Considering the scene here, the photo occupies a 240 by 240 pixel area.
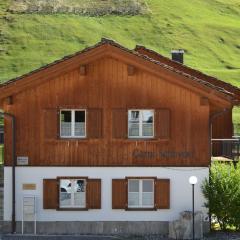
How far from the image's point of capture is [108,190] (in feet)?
85.0

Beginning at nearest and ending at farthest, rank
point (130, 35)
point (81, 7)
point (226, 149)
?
1. point (226, 149)
2. point (130, 35)
3. point (81, 7)

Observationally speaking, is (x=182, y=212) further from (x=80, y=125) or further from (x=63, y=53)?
(x=63, y=53)

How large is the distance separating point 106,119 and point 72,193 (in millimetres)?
2965

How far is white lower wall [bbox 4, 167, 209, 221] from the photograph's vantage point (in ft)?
84.6

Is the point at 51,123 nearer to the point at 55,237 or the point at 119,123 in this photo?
the point at 119,123

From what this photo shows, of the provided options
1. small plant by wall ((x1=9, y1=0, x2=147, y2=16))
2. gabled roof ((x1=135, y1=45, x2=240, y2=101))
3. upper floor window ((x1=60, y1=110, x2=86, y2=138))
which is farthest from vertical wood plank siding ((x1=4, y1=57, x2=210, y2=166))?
small plant by wall ((x1=9, y1=0, x2=147, y2=16))

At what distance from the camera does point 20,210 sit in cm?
2600

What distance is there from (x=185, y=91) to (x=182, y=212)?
171 inches

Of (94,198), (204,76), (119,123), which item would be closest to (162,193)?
(94,198)

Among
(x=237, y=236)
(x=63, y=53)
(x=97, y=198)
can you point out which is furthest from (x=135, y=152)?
(x=63, y=53)

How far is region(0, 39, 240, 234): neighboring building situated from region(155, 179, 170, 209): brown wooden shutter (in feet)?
0.12

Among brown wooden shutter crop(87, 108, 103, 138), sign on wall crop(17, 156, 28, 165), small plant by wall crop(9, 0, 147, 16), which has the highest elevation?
small plant by wall crop(9, 0, 147, 16)

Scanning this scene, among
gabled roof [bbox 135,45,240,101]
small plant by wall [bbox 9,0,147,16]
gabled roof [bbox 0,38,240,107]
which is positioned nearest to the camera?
gabled roof [bbox 0,38,240,107]

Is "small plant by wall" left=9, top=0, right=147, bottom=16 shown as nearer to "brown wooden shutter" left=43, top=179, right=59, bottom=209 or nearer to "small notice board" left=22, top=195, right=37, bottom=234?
"brown wooden shutter" left=43, top=179, right=59, bottom=209
